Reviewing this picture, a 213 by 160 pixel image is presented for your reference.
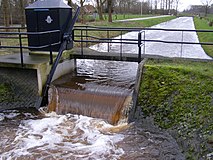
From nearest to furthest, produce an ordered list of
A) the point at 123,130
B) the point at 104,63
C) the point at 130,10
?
the point at 123,130
the point at 104,63
the point at 130,10

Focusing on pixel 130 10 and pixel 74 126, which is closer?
pixel 74 126

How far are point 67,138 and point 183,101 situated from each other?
2.86m

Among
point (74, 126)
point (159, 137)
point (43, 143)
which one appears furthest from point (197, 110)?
point (43, 143)

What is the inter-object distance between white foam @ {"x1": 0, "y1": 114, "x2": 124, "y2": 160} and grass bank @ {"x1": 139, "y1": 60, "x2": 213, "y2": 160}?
3.80 feet

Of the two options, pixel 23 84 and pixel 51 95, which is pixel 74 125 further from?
pixel 23 84

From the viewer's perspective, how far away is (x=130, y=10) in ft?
287

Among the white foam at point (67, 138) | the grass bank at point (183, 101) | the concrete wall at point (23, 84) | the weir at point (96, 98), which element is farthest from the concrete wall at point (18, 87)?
the grass bank at point (183, 101)

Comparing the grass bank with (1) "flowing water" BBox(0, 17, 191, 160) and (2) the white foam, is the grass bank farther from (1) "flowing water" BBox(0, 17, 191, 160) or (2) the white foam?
(2) the white foam

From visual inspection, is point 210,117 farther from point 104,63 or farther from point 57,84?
point 104,63

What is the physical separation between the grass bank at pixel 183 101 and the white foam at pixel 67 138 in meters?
1.16

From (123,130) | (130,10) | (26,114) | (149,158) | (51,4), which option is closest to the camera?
(149,158)

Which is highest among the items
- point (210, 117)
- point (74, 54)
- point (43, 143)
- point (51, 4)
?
point (51, 4)

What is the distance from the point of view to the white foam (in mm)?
5910

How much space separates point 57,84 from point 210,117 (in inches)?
178
